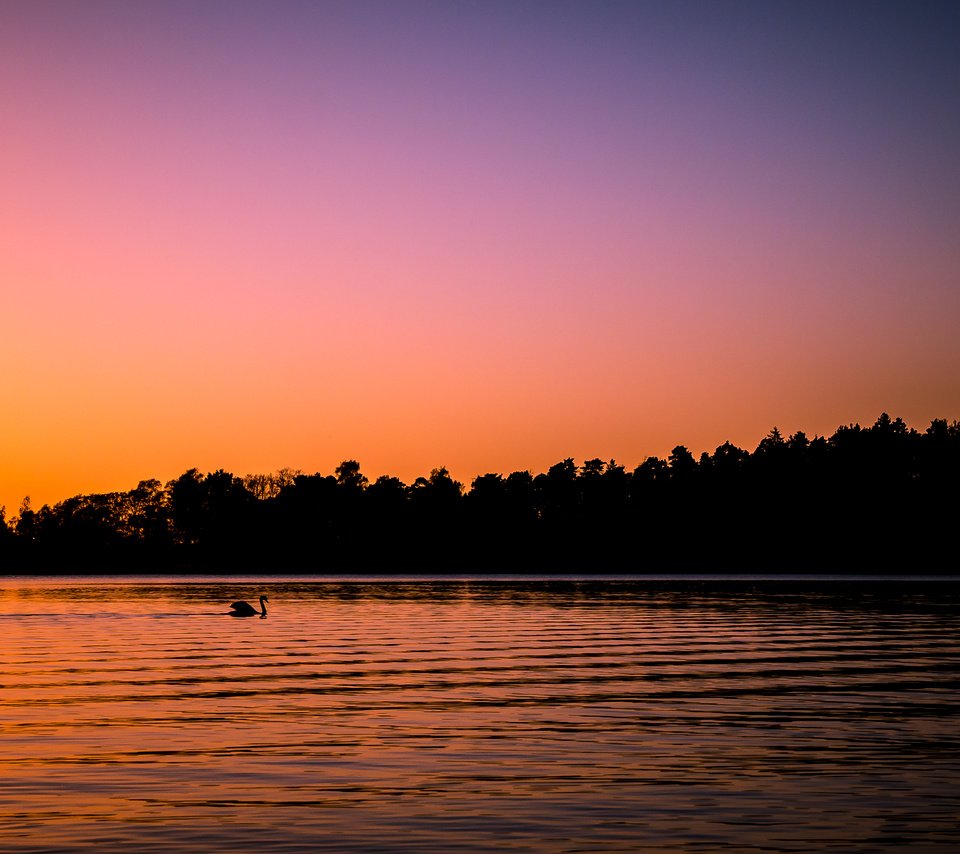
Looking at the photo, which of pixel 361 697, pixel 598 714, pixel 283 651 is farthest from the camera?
pixel 283 651

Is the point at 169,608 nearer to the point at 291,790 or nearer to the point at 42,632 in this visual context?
the point at 42,632

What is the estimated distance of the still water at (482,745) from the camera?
18156 mm

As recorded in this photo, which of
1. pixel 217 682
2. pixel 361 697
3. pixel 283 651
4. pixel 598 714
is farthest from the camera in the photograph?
pixel 283 651

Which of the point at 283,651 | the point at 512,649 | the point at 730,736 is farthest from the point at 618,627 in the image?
the point at 730,736

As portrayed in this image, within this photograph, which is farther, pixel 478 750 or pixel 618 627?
pixel 618 627

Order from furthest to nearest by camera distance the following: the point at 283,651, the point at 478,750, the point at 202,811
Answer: the point at 283,651, the point at 478,750, the point at 202,811

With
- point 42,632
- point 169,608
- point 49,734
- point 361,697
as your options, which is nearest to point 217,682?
point 361,697

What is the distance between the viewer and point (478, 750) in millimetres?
24797

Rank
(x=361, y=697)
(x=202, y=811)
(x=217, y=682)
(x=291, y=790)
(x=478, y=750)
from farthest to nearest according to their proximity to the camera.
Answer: (x=217, y=682), (x=361, y=697), (x=478, y=750), (x=291, y=790), (x=202, y=811)

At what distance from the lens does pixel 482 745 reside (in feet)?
83.3

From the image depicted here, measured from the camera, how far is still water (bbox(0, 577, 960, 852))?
59.6 ft

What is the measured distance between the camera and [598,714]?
97.3 ft

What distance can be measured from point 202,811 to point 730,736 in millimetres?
11233

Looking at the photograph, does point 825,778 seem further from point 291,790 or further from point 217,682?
point 217,682
